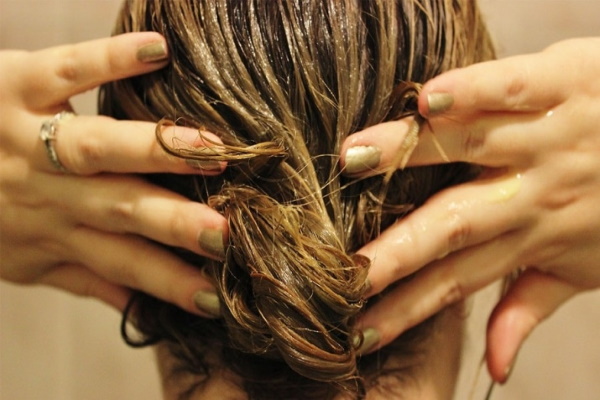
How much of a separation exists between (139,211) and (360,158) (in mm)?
235

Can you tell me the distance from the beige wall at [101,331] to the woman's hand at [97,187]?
448mm

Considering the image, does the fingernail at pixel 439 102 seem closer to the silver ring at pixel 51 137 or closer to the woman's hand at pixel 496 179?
the woman's hand at pixel 496 179

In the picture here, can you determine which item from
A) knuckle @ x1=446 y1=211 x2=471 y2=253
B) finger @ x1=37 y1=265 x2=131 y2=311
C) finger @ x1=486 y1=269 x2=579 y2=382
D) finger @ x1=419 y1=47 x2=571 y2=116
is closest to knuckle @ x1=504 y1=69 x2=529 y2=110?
finger @ x1=419 y1=47 x2=571 y2=116

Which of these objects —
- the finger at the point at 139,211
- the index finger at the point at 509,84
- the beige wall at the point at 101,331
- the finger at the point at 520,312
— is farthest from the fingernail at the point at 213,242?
the beige wall at the point at 101,331

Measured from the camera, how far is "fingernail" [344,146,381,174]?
0.54 m

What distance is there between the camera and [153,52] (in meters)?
0.58

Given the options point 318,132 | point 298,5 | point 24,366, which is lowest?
point 24,366

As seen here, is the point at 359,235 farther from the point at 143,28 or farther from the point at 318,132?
the point at 143,28

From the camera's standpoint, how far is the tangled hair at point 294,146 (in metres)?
0.49

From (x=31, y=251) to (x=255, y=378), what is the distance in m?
0.37

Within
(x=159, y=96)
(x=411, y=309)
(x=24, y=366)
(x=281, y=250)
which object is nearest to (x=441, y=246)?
(x=411, y=309)

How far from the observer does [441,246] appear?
600mm

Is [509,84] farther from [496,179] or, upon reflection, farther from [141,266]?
[141,266]

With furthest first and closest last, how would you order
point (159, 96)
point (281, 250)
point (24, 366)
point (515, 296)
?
point (24, 366), point (515, 296), point (159, 96), point (281, 250)
